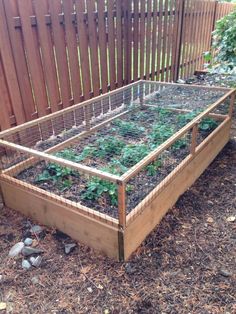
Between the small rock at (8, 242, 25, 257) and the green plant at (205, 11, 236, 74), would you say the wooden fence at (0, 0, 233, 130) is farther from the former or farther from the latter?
the small rock at (8, 242, 25, 257)

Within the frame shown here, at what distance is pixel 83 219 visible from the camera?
2100mm

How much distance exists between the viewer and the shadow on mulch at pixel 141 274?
184 cm

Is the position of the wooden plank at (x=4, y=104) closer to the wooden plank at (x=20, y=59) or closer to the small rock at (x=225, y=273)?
the wooden plank at (x=20, y=59)

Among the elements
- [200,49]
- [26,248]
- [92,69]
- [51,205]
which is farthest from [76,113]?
[200,49]

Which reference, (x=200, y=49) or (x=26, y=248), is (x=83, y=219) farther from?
(x=200, y=49)

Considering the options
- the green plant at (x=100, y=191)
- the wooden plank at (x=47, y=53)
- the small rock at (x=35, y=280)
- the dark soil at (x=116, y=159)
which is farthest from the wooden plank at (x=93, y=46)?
the small rock at (x=35, y=280)

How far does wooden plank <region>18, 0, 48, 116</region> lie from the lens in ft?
10.1

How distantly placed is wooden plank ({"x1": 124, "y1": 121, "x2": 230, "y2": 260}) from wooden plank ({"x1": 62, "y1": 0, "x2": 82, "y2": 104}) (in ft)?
6.24

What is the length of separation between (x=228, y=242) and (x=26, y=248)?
5.13ft

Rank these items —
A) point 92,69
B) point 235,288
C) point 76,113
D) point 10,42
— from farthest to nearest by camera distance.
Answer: point 92,69
point 76,113
point 10,42
point 235,288

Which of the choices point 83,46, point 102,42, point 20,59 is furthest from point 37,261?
point 102,42

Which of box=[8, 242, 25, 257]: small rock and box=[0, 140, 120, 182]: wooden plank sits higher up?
box=[0, 140, 120, 182]: wooden plank

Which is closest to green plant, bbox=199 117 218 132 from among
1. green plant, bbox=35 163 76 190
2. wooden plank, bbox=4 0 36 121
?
green plant, bbox=35 163 76 190

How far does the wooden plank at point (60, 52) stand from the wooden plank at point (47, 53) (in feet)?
0.21
